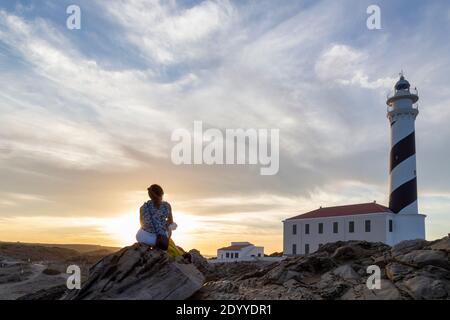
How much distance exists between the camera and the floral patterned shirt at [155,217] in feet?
26.8

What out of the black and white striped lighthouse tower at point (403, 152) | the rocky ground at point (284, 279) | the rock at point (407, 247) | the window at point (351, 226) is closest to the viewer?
the rocky ground at point (284, 279)

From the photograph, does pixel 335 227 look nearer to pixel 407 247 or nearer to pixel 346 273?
pixel 407 247

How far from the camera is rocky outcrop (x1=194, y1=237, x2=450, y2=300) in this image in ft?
28.3

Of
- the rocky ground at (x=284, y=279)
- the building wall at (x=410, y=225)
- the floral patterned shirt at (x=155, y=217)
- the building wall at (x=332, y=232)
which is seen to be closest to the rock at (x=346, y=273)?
the rocky ground at (x=284, y=279)

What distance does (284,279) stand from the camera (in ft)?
34.0

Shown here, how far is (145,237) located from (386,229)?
37.2m

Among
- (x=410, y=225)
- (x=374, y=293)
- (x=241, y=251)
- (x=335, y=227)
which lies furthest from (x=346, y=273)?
(x=241, y=251)

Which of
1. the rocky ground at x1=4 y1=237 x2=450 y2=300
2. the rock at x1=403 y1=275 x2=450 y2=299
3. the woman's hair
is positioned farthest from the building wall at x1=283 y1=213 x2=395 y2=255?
the woman's hair

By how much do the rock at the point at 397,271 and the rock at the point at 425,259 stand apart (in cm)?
30

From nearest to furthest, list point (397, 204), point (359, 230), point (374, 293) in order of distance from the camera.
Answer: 1. point (374, 293)
2. point (397, 204)
3. point (359, 230)

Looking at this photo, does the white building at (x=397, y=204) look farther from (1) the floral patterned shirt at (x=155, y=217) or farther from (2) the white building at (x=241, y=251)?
(1) the floral patterned shirt at (x=155, y=217)

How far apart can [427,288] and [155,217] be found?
5.90 meters
